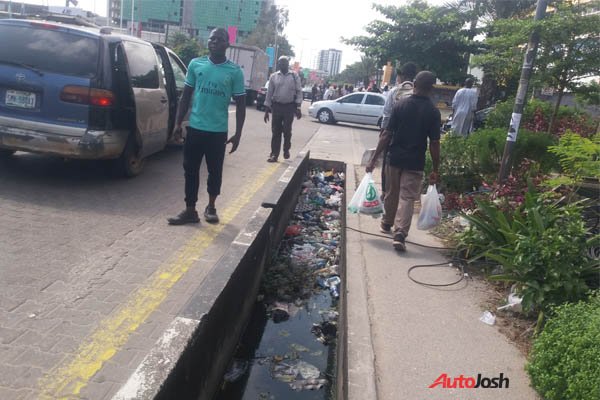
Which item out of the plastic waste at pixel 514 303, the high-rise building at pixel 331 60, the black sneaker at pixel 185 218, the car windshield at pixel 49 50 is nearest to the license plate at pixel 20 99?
the car windshield at pixel 49 50

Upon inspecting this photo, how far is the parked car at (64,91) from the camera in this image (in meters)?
5.80

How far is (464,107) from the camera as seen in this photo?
12.2m

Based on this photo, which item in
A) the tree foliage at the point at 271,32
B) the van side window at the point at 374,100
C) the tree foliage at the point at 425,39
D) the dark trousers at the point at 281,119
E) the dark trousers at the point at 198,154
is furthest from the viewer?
the tree foliage at the point at 271,32

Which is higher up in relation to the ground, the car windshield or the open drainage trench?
the car windshield

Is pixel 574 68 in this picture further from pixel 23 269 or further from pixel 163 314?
pixel 23 269

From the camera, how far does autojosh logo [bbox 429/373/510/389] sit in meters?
2.93

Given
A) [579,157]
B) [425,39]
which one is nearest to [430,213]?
[579,157]

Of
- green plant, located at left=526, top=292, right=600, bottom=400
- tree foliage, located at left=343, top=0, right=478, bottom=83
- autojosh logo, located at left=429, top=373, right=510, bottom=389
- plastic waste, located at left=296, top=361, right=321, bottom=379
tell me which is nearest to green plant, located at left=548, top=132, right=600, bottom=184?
green plant, located at left=526, top=292, right=600, bottom=400

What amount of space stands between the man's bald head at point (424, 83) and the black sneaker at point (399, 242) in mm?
1443

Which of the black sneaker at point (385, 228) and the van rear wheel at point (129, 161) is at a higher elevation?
the van rear wheel at point (129, 161)

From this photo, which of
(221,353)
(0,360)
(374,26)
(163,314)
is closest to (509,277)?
(221,353)

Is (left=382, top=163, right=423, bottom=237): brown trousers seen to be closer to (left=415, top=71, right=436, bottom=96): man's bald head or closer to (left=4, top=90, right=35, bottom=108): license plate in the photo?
(left=415, top=71, right=436, bottom=96): man's bald head

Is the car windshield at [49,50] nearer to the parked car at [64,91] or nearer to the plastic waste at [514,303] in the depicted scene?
the parked car at [64,91]

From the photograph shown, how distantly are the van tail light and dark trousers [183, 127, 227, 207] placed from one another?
1.36 metres
